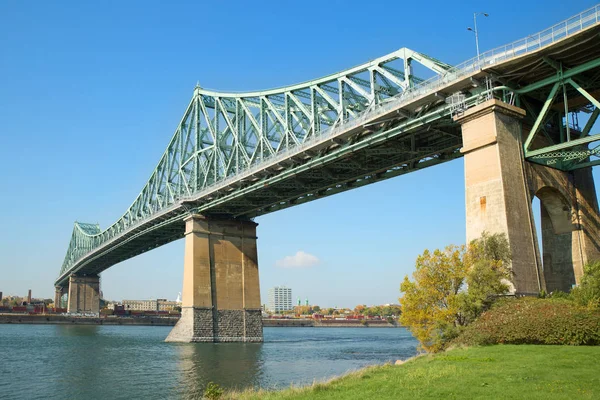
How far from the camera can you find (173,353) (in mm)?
48219

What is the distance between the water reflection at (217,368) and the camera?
94.6 ft

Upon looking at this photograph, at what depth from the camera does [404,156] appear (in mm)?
46250

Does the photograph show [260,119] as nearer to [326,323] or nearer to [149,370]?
[149,370]

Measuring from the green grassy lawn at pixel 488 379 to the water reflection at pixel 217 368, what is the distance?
9661 millimetres

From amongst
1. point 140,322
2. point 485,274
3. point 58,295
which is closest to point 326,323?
point 140,322

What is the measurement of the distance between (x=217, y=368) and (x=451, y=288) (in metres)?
16.8

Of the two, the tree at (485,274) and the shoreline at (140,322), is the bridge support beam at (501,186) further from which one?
the shoreline at (140,322)

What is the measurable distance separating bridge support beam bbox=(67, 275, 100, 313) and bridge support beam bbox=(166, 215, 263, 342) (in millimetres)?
86996

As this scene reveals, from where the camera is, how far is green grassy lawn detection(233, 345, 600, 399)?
13703mm

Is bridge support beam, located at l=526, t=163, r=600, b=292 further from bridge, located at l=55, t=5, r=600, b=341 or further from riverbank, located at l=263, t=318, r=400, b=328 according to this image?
riverbank, located at l=263, t=318, r=400, b=328

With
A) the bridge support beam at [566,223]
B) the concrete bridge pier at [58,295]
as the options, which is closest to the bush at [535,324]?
the bridge support beam at [566,223]

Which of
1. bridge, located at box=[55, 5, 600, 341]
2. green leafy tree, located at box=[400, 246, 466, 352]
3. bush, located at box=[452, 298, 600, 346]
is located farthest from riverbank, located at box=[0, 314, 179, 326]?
bush, located at box=[452, 298, 600, 346]

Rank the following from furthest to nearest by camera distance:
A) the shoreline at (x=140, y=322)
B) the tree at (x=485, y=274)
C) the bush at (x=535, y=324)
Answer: the shoreline at (x=140, y=322), the tree at (x=485, y=274), the bush at (x=535, y=324)

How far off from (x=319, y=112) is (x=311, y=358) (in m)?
21.7
